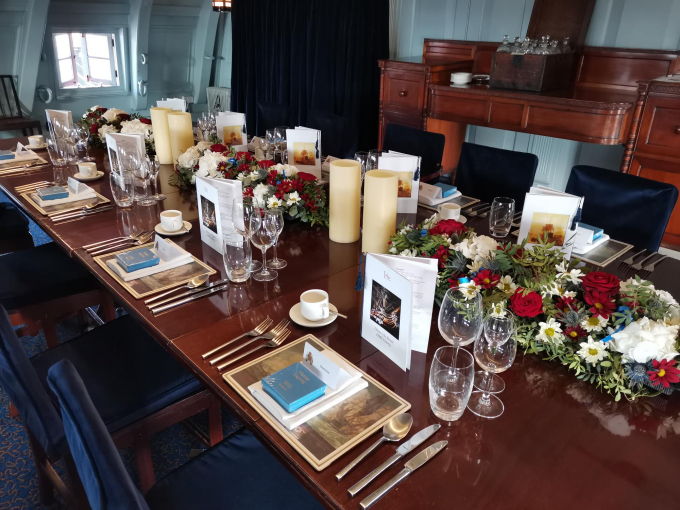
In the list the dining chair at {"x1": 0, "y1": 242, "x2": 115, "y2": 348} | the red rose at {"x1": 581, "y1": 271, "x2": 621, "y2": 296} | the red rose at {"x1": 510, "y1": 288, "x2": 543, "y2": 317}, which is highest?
the red rose at {"x1": 581, "y1": 271, "x2": 621, "y2": 296}

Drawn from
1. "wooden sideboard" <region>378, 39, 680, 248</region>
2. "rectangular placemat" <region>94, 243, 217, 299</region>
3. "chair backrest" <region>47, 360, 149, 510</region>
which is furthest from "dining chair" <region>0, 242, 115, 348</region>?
"wooden sideboard" <region>378, 39, 680, 248</region>

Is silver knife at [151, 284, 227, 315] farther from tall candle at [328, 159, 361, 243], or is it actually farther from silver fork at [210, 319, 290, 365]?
tall candle at [328, 159, 361, 243]

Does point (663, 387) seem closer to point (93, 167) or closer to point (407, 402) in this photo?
point (407, 402)

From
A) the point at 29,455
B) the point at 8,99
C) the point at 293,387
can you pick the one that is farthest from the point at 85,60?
the point at 293,387

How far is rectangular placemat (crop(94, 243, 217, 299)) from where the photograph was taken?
1.49 meters

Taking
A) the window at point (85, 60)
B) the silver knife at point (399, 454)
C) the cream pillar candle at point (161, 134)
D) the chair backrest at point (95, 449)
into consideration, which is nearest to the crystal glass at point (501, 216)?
the silver knife at point (399, 454)

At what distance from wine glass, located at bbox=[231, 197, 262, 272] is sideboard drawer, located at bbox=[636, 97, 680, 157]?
8.35 feet

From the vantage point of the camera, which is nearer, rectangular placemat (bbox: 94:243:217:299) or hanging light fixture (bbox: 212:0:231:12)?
rectangular placemat (bbox: 94:243:217:299)

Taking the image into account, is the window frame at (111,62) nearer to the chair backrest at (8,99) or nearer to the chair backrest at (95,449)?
the chair backrest at (8,99)

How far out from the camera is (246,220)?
1.69 m

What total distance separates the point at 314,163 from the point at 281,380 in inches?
60.6

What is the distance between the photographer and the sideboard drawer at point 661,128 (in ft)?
9.49

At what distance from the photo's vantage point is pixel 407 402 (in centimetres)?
106

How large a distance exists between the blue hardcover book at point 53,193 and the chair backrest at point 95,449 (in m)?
1.50
